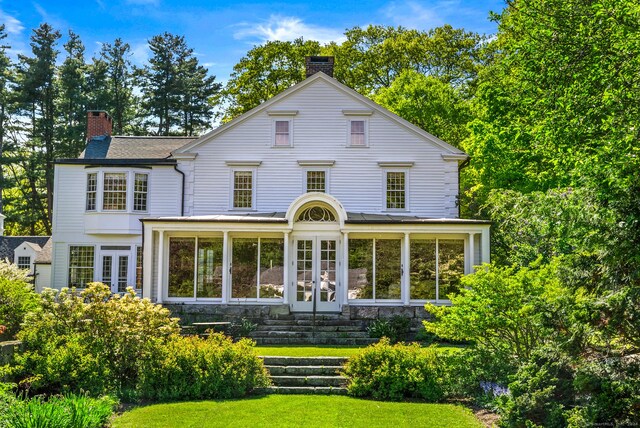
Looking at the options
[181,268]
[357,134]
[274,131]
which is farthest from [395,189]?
[181,268]

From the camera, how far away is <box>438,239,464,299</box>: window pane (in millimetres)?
20766

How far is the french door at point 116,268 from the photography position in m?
24.2

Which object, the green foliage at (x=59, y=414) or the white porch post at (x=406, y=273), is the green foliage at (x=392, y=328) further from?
the green foliage at (x=59, y=414)

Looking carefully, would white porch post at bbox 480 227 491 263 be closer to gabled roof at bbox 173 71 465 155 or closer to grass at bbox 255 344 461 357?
gabled roof at bbox 173 71 465 155

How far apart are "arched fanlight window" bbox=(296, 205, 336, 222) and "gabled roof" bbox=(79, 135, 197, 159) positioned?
7.19 meters

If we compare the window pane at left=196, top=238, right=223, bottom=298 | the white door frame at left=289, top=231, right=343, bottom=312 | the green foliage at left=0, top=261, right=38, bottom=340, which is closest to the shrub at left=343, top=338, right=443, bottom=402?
the green foliage at left=0, top=261, right=38, bottom=340

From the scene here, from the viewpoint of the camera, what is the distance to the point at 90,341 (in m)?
13.1

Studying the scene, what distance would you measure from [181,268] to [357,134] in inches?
335

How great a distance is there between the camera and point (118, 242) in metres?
24.3

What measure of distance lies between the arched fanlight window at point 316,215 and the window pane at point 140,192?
6985mm

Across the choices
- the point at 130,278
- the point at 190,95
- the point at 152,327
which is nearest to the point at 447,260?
the point at 152,327

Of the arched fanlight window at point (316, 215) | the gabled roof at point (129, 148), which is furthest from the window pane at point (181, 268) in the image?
the gabled roof at point (129, 148)

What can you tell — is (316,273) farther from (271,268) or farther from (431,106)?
(431,106)

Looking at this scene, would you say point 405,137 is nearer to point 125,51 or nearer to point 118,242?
point 118,242
